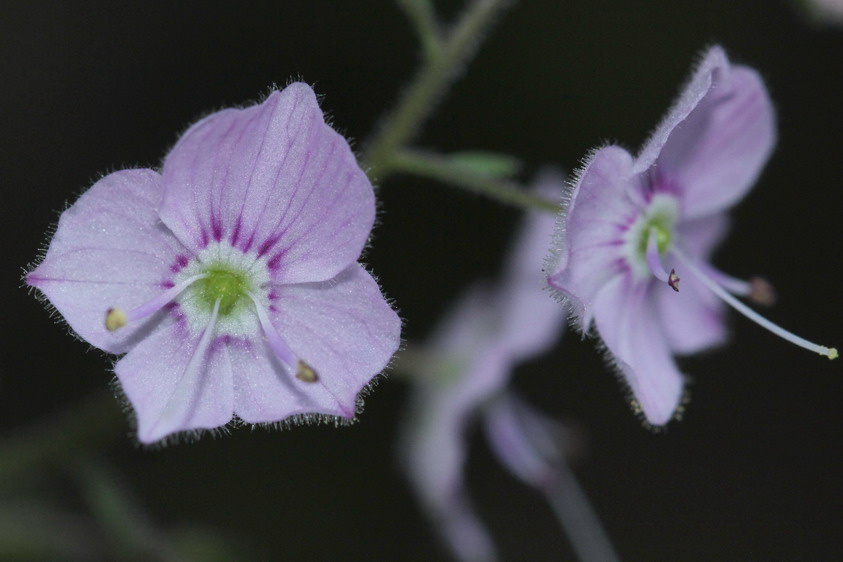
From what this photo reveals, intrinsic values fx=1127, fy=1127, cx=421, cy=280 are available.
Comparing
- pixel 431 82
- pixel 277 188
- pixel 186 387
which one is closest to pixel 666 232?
pixel 431 82

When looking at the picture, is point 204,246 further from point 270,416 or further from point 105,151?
point 105,151

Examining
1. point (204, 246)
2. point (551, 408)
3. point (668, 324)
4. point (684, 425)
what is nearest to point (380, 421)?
point (551, 408)

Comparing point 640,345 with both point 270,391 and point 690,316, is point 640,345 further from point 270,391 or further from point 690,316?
point 270,391

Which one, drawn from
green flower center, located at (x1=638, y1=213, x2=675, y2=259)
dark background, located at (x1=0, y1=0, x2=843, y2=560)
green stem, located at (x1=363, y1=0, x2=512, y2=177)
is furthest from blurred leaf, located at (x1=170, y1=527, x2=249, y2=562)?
green flower center, located at (x1=638, y1=213, x2=675, y2=259)

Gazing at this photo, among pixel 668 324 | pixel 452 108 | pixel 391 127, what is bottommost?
pixel 668 324

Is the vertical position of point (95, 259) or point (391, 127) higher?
point (391, 127)

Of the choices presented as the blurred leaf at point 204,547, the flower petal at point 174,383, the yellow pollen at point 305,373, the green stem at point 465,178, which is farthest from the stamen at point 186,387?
the blurred leaf at point 204,547

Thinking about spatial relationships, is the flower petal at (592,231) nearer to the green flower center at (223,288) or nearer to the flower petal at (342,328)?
the flower petal at (342,328)
